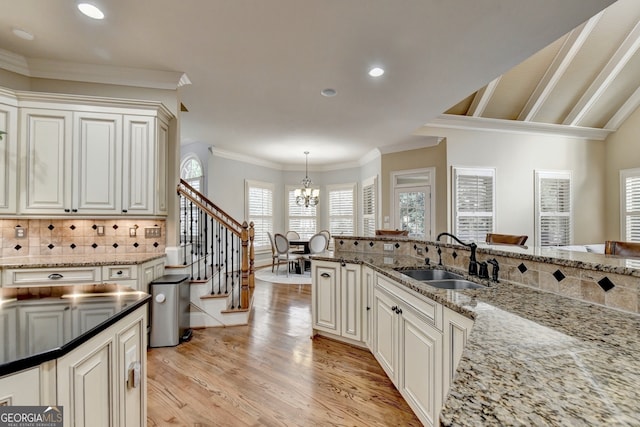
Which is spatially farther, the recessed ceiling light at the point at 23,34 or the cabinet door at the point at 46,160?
the cabinet door at the point at 46,160

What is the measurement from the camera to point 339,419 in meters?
1.83

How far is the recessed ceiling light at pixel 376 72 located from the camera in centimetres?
297

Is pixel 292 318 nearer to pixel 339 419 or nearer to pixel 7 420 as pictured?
pixel 339 419

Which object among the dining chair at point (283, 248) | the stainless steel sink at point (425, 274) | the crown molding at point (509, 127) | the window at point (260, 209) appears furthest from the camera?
the window at point (260, 209)

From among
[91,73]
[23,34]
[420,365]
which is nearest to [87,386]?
[420,365]

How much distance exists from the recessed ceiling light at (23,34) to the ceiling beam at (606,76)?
292 inches

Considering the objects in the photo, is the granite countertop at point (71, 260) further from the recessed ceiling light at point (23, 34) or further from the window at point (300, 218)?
the window at point (300, 218)

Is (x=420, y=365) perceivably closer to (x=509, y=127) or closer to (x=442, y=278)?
(x=442, y=278)

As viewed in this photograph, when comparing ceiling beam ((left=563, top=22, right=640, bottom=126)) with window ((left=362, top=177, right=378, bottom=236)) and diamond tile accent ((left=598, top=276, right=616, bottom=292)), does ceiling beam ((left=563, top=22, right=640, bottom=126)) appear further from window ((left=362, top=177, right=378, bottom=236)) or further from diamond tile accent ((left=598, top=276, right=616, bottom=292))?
diamond tile accent ((left=598, top=276, right=616, bottom=292))

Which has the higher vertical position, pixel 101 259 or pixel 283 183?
pixel 283 183

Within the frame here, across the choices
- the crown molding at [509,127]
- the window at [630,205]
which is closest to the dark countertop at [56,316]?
the crown molding at [509,127]

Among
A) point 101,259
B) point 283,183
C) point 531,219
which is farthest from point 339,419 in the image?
point 283,183

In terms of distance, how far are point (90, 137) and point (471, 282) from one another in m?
3.78

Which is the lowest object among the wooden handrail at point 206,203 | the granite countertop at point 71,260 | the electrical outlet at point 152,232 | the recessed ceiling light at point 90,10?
the granite countertop at point 71,260
